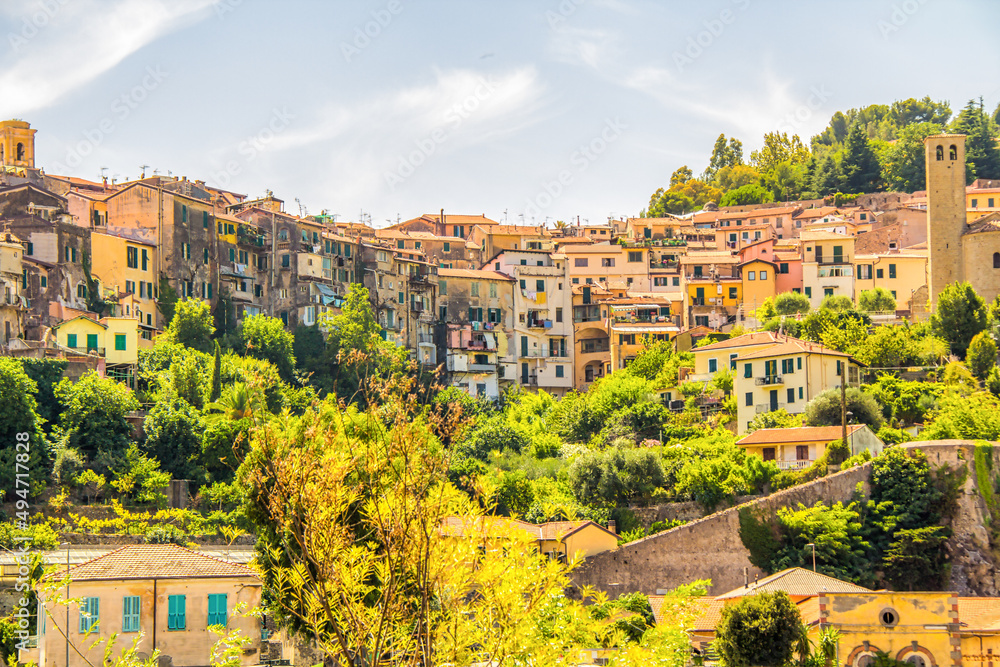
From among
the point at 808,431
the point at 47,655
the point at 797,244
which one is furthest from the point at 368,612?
the point at 797,244

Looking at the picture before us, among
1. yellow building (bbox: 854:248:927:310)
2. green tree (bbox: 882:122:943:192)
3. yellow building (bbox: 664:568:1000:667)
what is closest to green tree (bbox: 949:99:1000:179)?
green tree (bbox: 882:122:943:192)

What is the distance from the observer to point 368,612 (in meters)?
16.9

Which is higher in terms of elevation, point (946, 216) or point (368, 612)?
point (946, 216)

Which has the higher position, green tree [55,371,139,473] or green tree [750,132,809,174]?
green tree [750,132,809,174]

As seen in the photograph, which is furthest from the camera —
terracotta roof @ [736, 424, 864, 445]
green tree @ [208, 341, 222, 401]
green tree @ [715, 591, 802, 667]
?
green tree @ [208, 341, 222, 401]

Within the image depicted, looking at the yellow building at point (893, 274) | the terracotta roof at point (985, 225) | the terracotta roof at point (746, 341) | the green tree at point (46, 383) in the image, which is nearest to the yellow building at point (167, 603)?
the green tree at point (46, 383)

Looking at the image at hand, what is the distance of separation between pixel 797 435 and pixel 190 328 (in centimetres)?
2778

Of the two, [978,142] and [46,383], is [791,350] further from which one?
[978,142]

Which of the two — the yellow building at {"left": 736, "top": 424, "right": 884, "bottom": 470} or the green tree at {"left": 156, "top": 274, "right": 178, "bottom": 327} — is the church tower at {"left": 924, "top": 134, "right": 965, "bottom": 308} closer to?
the yellow building at {"left": 736, "top": 424, "right": 884, "bottom": 470}

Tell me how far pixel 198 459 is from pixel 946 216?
40.9 metres

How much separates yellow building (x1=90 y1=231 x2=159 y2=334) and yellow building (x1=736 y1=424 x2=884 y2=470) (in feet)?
91.3

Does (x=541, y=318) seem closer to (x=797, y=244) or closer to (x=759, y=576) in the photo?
(x=797, y=244)

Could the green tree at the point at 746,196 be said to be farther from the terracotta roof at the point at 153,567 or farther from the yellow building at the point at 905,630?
the terracotta roof at the point at 153,567

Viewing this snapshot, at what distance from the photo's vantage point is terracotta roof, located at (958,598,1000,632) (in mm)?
35406
